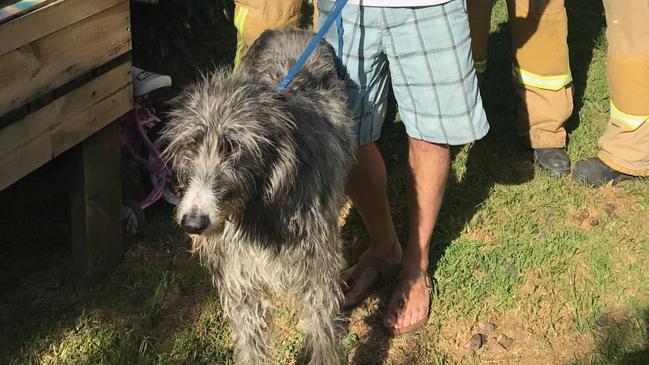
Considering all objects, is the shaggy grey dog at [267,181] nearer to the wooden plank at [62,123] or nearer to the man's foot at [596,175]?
the wooden plank at [62,123]

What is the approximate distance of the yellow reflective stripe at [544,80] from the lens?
536 cm

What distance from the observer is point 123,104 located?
13.1ft

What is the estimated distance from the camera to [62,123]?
364 cm

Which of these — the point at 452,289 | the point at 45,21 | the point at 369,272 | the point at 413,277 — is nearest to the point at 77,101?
the point at 45,21

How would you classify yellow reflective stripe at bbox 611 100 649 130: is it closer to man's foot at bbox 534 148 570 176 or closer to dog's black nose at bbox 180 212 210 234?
man's foot at bbox 534 148 570 176

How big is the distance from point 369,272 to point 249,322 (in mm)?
1018

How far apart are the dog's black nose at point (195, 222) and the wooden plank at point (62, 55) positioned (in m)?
1.30

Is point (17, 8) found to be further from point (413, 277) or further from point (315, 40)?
point (413, 277)

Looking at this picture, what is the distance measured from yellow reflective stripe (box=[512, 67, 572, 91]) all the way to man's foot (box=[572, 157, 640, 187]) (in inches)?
23.7

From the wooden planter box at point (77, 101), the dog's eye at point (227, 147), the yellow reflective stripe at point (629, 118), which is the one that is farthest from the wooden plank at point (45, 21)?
the yellow reflective stripe at point (629, 118)

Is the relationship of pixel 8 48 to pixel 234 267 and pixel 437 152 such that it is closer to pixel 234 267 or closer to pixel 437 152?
pixel 234 267

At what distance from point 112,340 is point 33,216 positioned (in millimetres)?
1126

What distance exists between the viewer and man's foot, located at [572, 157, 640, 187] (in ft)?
16.7

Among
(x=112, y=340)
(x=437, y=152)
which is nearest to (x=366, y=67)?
(x=437, y=152)
